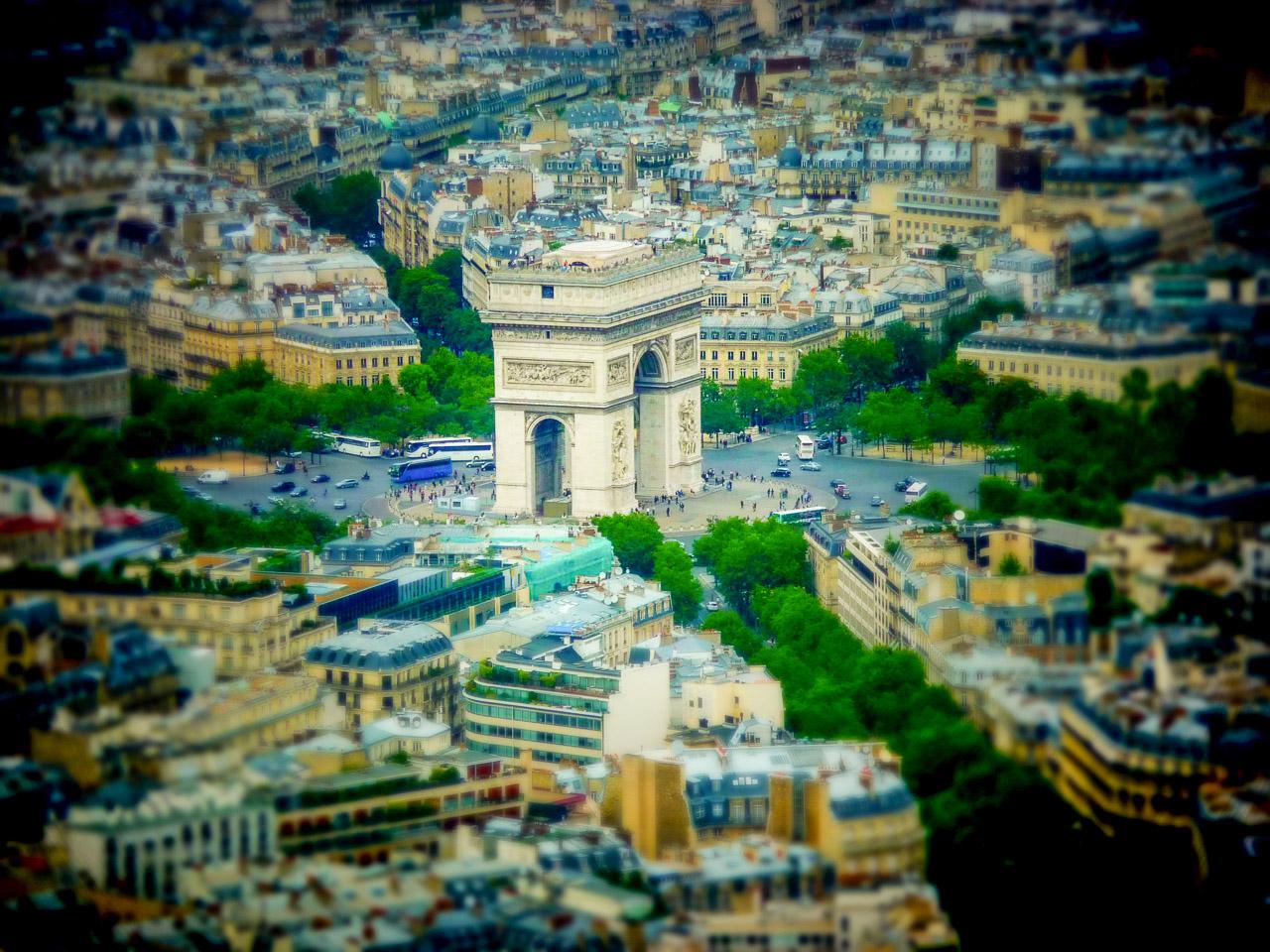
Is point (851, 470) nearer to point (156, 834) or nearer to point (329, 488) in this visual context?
point (329, 488)

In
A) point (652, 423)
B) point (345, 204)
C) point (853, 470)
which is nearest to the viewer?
point (652, 423)

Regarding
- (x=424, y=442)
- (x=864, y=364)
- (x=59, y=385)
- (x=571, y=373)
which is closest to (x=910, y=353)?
(x=864, y=364)

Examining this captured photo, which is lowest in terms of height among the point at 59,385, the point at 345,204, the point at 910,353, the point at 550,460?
the point at 550,460

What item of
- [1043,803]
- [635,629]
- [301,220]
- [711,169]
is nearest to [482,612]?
[635,629]

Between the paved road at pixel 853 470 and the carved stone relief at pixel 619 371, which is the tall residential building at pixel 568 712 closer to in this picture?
the paved road at pixel 853 470

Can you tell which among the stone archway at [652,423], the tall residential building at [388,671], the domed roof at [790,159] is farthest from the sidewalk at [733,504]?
the domed roof at [790,159]

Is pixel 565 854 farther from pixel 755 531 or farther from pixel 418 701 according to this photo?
pixel 755 531

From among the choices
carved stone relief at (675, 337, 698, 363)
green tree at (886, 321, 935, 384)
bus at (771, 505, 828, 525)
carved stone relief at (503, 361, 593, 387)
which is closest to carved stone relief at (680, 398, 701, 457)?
carved stone relief at (675, 337, 698, 363)
